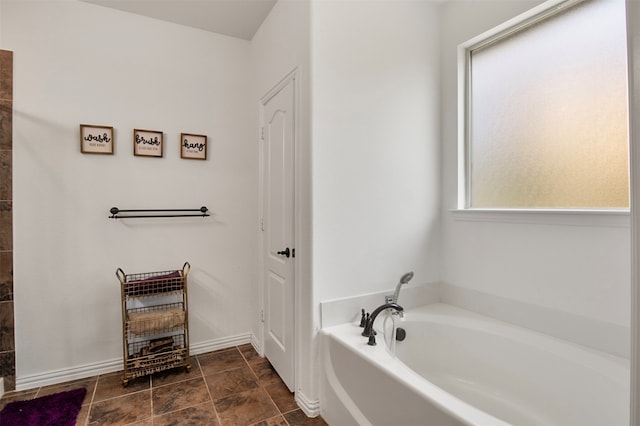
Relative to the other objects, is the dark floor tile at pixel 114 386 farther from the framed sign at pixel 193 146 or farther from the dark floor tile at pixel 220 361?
the framed sign at pixel 193 146

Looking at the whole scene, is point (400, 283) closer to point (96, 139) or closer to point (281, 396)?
point (281, 396)

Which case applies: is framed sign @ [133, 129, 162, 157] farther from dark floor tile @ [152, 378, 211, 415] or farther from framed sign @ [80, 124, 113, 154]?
dark floor tile @ [152, 378, 211, 415]

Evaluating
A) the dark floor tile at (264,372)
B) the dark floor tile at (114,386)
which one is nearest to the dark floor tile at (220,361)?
the dark floor tile at (264,372)

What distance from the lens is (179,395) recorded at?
2148mm

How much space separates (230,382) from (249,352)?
487mm

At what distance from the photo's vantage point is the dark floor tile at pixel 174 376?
7.61 feet

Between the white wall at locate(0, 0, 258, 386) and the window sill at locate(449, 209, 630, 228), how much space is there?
181 centimetres

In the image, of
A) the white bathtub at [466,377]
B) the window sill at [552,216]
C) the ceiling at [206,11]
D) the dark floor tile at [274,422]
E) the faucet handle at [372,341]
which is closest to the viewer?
the white bathtub at [466,377]

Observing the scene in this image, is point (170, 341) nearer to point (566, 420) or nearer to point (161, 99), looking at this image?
point (161, 99)

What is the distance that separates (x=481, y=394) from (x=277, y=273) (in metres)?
1.48

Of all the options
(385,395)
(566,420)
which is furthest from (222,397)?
(566,420)

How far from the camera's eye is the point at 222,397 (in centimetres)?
213

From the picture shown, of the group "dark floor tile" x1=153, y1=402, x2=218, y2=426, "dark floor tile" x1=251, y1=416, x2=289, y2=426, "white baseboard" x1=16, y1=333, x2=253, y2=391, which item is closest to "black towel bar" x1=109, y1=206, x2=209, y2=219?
"white baseboard" x1=16, y1=333, x2=253, y2=391

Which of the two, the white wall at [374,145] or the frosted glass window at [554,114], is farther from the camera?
the white wall at [374,145]
